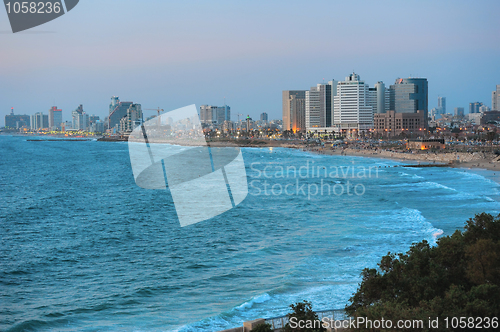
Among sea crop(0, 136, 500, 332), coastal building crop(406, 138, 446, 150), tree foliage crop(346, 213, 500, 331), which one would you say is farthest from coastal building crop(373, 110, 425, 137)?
tree foliage crop(346, 213, 500, 331)

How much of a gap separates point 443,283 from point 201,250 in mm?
16356

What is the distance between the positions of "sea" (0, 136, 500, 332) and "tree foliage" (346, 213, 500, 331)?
405cm

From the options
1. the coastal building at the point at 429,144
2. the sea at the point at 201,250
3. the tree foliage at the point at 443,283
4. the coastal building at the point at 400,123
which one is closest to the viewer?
the tree foliage at the point at 443,283

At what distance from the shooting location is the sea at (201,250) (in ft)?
55.4

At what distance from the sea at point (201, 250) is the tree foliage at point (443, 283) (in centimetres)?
405

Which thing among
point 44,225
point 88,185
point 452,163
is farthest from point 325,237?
point 452,163

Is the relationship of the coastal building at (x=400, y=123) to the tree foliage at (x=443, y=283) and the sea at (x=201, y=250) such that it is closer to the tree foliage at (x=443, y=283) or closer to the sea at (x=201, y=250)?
the sea at (x=201, y=250)

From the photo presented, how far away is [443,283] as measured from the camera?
11.5 metres

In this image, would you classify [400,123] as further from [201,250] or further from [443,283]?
[443,283]

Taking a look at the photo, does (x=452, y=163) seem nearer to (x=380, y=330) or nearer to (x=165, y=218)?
(x=165, y=218)

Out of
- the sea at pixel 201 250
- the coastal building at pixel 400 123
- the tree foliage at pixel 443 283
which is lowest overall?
the sea at pixel 201 250

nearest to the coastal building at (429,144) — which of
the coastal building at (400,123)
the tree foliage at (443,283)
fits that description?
the coastal building at (400,123)

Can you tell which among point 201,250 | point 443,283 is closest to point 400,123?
point 201,250

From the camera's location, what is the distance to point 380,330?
8.68 meters
